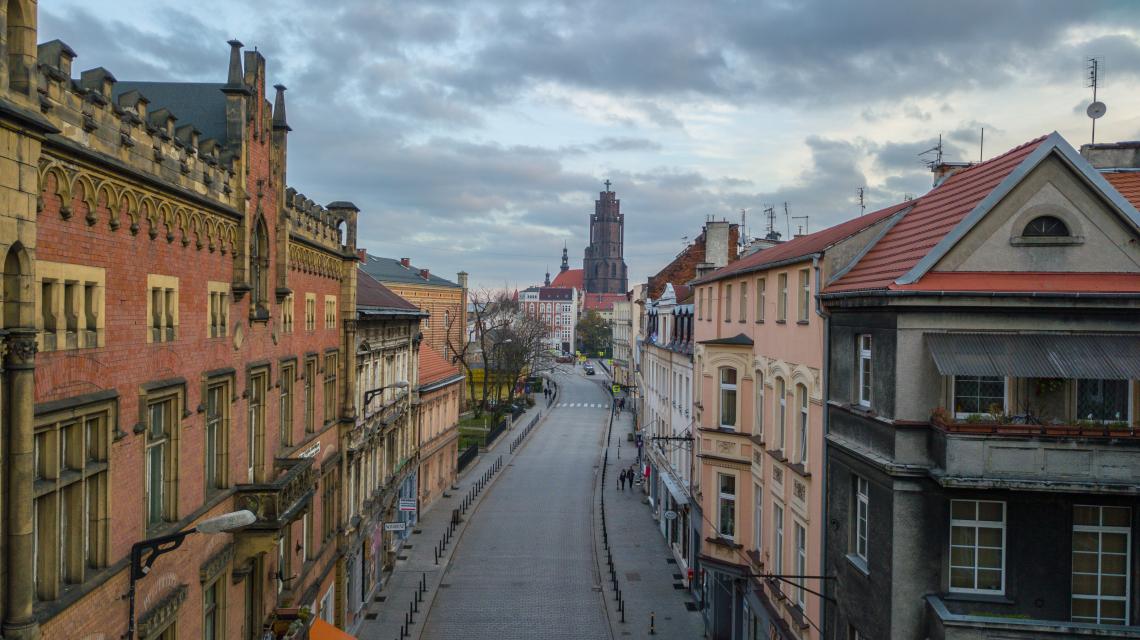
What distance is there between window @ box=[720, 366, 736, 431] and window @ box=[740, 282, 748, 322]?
1804 mm

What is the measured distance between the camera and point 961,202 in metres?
15.7

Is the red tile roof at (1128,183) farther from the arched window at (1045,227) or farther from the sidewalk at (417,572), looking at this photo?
the sidewalk at (417,572)

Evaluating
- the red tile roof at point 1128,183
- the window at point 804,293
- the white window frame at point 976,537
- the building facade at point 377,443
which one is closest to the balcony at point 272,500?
the building facade at point 377,443

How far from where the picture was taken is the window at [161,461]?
489 inches

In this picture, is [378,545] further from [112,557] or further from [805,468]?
[112,557]

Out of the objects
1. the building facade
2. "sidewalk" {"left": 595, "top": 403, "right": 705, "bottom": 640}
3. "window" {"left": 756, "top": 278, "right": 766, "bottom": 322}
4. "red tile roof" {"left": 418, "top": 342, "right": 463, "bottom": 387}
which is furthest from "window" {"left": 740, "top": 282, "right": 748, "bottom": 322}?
"red tile roof" {"left": 418, "top": 342, "right": 463, "bottom": 387}

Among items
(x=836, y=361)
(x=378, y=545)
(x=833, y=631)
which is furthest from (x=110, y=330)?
(x=378, y=545)

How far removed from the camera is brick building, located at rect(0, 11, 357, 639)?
27.0 ft

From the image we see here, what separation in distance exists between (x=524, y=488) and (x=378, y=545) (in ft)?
64.6

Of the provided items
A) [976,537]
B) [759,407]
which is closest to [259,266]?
[759,407]

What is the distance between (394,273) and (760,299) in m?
67.4

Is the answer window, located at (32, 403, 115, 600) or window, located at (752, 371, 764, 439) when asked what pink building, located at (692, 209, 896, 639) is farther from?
window, located at (32, 403, 115, 600)

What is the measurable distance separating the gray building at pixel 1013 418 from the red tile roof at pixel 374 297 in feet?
61.7

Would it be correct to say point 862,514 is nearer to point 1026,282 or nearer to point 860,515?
point 860,515
